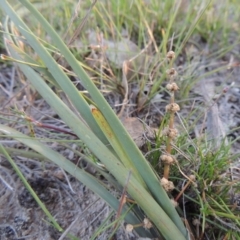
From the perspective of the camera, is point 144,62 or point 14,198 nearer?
point 14,198

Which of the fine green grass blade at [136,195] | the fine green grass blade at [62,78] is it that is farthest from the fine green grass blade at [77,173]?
the fine green grass blade at [62,78]

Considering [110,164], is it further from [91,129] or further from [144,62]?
[144,62]

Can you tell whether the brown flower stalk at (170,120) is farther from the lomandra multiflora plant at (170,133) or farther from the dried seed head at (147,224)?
the dried seed head at (147,224)

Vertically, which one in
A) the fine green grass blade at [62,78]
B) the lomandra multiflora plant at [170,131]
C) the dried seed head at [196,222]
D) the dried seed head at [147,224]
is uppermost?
the fine green grass blade at [62,78]

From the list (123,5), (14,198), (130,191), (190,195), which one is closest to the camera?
(130,191)

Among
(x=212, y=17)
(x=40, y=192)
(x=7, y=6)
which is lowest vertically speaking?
(x=40, y=192)

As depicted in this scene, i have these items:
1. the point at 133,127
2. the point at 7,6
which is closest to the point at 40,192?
the point at 133,127

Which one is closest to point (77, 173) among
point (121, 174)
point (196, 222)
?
point (121, 174)

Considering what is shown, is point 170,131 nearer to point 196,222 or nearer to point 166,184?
point 166,184
